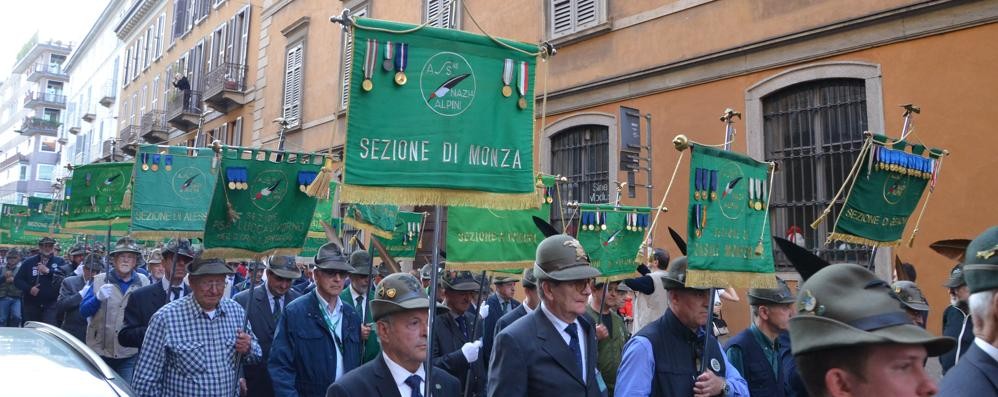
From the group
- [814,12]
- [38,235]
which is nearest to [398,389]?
[814,12]

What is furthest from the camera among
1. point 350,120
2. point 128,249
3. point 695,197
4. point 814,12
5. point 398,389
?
point 814,12

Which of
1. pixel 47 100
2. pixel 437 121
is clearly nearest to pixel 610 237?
pixel 437 121

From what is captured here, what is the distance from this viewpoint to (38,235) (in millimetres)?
15195

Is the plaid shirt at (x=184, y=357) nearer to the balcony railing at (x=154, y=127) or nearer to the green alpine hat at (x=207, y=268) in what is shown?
the green alpine hat at (x=207, y=268)

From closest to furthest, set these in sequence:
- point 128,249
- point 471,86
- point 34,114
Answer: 1. point 471,86
2. point 128,249
3. point 34,114

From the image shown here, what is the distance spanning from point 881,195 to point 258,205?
5.00m

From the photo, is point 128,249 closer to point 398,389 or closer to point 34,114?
point 398,389

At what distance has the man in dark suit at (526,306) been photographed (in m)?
5.67

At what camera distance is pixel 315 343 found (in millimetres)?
5254

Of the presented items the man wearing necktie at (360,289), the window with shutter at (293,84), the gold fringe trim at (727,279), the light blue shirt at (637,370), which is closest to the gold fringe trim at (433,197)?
the light blue shirt at (637,370)

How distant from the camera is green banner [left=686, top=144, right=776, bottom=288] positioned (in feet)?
15.0

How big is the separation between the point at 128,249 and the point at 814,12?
29.6ft

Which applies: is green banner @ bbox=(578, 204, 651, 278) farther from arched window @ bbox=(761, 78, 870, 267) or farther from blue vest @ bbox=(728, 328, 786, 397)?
arched window @ bbox=(761, 78, 870, 267)

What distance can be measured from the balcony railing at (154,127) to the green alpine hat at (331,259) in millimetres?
30319
